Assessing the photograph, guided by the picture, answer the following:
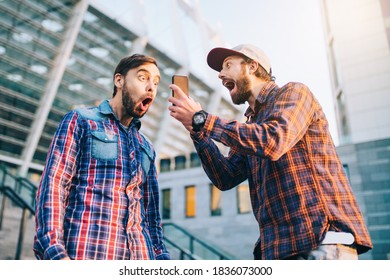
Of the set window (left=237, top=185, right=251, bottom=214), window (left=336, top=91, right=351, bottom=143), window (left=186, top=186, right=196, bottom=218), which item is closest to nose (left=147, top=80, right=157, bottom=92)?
window (left=336, top=91, right=351, bottom=143)

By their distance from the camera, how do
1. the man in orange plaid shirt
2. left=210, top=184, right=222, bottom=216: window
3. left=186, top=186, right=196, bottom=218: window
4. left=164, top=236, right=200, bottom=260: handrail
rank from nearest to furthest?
1. the man in orange plaid shirt
2. left=164, top=236, right=200, bottom=260: handrail
3. left=210, top=184, right=222, bottom=216: window
4. left=186, top=186, right=196, bottom=218: window

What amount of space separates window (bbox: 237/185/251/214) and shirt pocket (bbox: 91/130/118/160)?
14.7m

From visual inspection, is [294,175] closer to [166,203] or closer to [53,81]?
[166,203]

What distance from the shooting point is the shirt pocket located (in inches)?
84.4

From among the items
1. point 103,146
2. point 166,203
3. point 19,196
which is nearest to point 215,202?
point 166,203

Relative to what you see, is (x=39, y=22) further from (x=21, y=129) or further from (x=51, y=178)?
(x=51, y=178)

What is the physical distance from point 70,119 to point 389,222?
1060 cm

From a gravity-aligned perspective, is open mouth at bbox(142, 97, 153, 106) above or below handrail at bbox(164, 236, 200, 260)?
above

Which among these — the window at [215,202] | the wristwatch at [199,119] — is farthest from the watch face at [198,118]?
the window at [215,202]

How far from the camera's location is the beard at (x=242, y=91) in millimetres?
2338

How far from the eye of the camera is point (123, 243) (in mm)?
2029

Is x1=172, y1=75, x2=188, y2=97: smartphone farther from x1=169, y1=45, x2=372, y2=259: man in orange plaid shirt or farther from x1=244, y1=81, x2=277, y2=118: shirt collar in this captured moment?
x1=244, y1=81, x2=277, y2=118: shirt collar

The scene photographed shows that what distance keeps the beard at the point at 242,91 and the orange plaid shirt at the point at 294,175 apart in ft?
0.72

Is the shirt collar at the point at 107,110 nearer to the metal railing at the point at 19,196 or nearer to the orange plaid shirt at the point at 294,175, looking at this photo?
the orange plaid shirt at the point at 294,175
